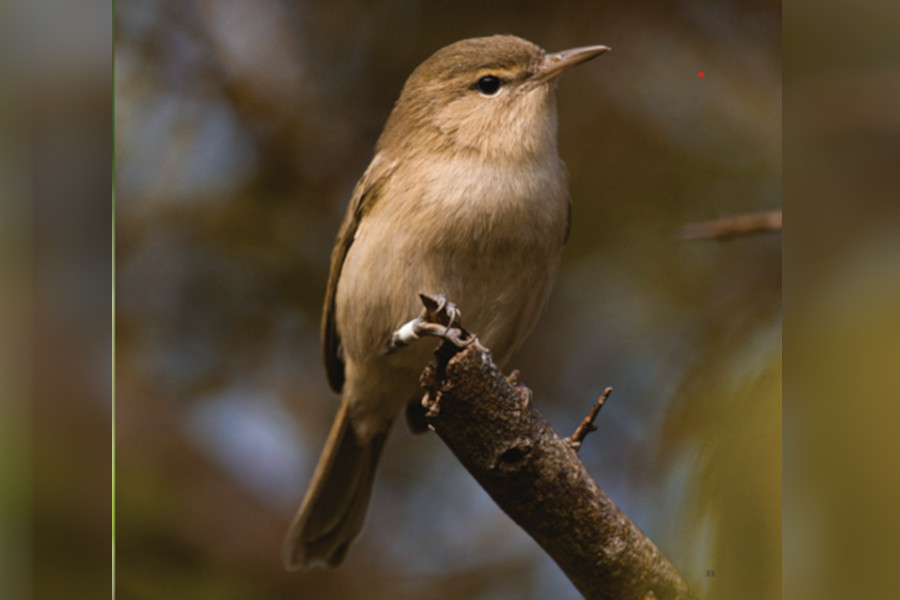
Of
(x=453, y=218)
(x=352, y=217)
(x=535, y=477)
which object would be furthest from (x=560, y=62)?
(x=535, y=477)

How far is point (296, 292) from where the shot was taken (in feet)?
4.64

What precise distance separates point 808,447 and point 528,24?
3.13 feet

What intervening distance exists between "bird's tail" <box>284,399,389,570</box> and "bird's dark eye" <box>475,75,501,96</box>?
0.64 m

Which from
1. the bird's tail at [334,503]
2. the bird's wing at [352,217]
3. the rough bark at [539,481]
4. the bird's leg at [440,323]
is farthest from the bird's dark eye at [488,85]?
the bird's tail at [334,503]

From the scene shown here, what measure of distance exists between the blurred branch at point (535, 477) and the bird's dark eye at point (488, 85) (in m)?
0.43

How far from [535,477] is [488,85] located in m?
0.67

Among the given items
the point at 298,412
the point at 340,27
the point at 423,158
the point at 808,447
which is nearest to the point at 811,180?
the point at 808,447

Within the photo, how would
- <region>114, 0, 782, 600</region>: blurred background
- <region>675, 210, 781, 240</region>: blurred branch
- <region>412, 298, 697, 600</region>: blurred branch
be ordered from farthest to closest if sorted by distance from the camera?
<region>675, 210, 781, 240</region>: blurred branch → <region>114, 0, 782, 600</region>: blurred background → <region>412, 298, 697, 600</region>: blurred branch

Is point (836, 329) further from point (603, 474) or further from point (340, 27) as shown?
point (340, 27)

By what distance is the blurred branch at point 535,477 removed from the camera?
1.19 meters

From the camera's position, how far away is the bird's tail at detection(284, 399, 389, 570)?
1.38m

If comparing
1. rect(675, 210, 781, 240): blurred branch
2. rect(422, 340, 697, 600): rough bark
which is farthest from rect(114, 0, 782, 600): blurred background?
rect(422, 340, 697, 600): rough bark

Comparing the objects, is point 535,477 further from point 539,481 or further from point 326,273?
point 326,273

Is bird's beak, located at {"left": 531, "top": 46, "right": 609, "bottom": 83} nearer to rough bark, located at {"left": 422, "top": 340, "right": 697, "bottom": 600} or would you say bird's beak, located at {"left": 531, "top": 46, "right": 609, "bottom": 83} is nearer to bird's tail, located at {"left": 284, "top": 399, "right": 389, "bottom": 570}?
rough bark, located at {"left": 422, "top": 340, "right": 697, "bottom": 600}
